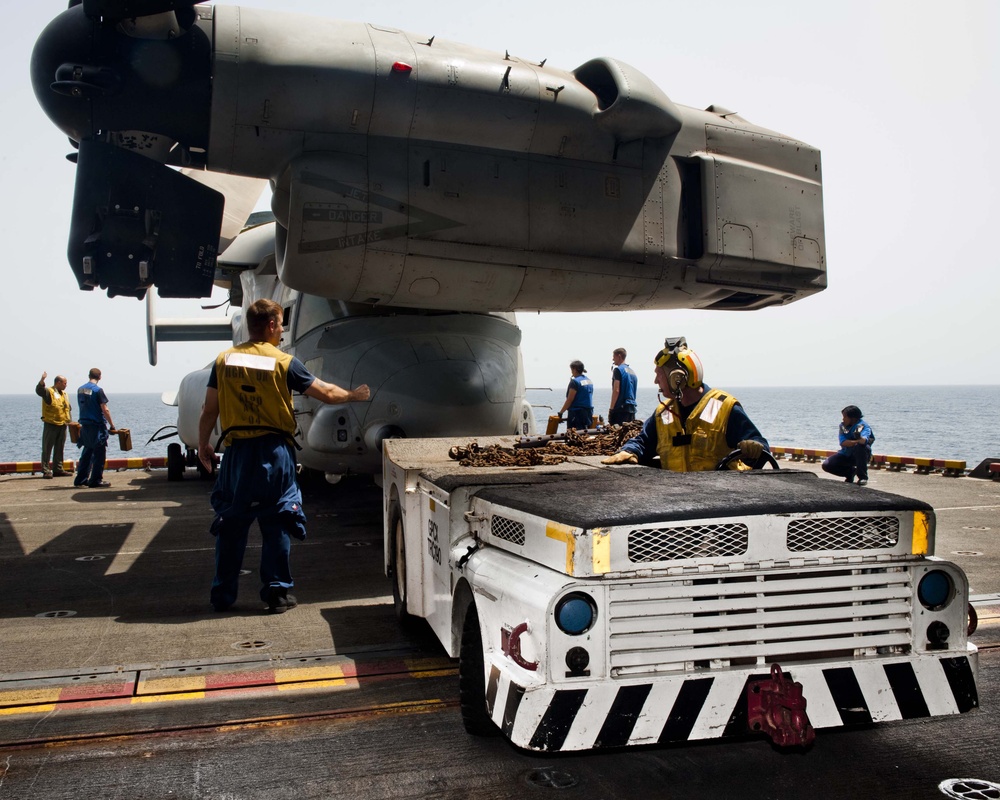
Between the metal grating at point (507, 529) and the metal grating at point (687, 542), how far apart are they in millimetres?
510

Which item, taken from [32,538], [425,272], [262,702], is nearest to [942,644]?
[262,702]

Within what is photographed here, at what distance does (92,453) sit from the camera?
15.6 m

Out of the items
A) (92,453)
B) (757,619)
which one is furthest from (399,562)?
(92,453)

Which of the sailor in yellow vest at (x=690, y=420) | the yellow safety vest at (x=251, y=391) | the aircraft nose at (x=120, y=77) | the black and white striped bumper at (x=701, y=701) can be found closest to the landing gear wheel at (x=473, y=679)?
the black and white striped bumper at (x=701, y=701)

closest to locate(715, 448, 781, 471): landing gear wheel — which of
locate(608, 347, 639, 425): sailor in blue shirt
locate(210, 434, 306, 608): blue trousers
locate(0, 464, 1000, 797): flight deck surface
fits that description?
locate(0, 464, 1000, 797): flight deck surface

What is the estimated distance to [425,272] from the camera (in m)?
7.49

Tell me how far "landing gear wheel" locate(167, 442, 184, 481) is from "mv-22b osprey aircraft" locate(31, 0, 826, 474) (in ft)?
29.5

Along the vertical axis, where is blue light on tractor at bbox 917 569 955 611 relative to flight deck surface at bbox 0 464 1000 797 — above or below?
above

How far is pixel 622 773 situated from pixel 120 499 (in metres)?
11.6

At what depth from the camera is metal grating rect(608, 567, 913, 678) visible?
3188 millimetres

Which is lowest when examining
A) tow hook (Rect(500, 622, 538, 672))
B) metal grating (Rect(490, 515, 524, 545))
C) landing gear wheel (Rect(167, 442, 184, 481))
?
landing gear wheel (Rect(167, 442, 184, 481))

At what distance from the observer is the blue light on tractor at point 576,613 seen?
309cm

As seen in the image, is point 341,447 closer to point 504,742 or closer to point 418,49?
point 418,49

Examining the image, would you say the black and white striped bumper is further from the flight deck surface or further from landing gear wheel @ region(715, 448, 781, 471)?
landing gear wheel @ region(715, 448, 781, 471)
